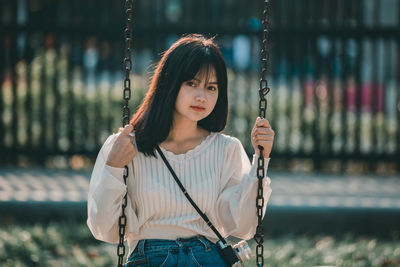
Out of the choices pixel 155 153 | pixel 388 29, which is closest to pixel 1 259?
pixel 155 153

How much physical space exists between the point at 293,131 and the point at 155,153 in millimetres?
4648

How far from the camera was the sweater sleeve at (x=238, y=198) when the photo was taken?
263 centimetres

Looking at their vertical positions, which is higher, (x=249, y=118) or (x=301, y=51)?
(x=301, y=51)

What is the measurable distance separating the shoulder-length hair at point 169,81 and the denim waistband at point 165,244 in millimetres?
365

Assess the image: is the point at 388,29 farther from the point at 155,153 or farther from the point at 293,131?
the point at 155,153

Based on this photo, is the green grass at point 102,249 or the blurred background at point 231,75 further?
the blurred background at point 231,75

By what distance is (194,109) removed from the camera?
2.64 m

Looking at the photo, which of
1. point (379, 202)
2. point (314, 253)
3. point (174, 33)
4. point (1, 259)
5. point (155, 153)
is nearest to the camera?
point (155, 153)

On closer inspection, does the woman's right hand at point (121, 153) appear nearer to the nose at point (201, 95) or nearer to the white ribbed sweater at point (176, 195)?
the white ribbed sweater at point (176, 195)

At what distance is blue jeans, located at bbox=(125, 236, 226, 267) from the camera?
97.2 inches

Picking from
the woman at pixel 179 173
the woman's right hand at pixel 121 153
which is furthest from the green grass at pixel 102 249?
the woman's right hand at pixel 121 153

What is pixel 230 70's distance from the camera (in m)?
6.99

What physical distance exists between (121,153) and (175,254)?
465 mm

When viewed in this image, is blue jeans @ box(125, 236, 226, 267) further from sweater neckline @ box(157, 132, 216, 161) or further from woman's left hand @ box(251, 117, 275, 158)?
woman's left hand @ box(251, 117, 275, 158)
